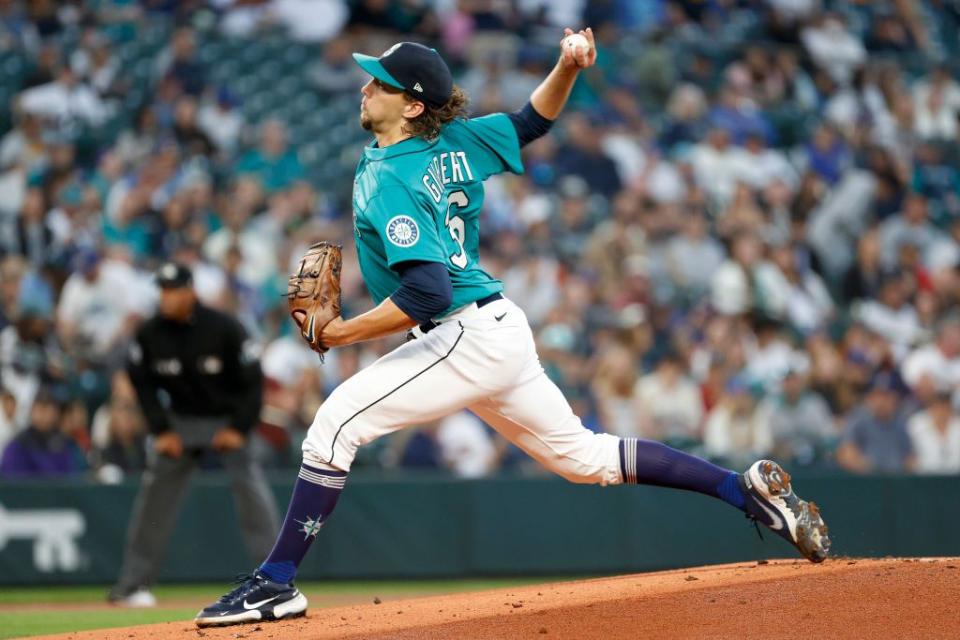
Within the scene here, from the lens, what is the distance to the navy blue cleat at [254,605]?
4.72 m

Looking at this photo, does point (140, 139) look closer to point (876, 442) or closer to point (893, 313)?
point (876, 442)

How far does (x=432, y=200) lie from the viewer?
4656 mm

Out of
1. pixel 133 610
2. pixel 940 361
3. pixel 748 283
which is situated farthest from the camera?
pixel 748 283

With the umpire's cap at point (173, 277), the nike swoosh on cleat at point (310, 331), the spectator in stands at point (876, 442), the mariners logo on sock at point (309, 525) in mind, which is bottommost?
the spectator in stands at point (876, 442)

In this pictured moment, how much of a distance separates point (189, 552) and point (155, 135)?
435 centimetres

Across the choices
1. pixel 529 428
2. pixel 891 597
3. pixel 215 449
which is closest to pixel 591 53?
pixel 529 428

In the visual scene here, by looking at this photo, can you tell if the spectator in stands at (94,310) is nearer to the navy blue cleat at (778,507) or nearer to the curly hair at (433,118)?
the curly hair at (433,118)

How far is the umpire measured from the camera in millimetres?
7906

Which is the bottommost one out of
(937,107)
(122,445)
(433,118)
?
(122,445)

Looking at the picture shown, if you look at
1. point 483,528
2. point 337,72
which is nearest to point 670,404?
point 483,528

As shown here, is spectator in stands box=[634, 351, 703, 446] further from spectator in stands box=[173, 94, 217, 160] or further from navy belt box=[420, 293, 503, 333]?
navy belt box=[420, 293, 503, 333]

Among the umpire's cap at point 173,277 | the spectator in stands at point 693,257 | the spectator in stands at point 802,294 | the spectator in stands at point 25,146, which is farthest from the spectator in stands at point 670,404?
the spectator in stands at point 25,146

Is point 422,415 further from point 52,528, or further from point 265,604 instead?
point 52,528

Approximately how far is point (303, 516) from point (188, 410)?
11.8ft
